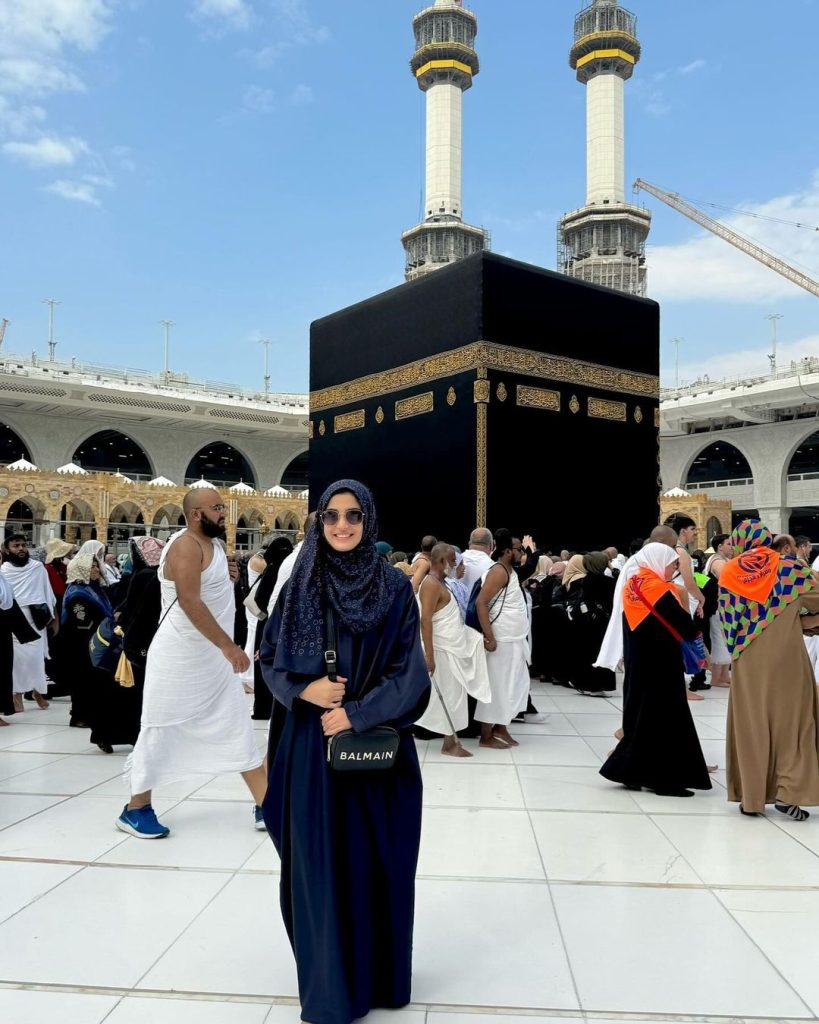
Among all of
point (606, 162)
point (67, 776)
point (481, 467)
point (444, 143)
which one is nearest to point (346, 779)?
point (67, 776)

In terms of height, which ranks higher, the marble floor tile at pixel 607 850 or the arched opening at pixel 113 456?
the arched opening at pixel 113 456

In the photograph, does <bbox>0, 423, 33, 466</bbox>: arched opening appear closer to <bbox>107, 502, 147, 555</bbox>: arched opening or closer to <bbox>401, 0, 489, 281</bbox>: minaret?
<bbox>107, 502, 147, 555</bbox>: arched opening

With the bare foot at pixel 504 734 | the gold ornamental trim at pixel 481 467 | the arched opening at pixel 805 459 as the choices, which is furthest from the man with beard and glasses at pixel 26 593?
the arched opening at pixel 805 459

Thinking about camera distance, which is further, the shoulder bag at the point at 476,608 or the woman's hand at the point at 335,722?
the shoulder bag at the point at 476,608

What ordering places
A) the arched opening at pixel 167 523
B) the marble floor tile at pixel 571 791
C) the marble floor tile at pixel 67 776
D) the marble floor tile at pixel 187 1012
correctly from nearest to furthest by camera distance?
1. the marble floor tile at pixel 187 1012
2. the marble floor tile at pixel 571 791
3. the marble floor tile at pixel 67 776
4. the arched opening at pixel 167 523

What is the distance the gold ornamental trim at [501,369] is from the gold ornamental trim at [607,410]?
154 mm

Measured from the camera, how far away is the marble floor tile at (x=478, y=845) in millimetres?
2580

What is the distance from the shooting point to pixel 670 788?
350 cm

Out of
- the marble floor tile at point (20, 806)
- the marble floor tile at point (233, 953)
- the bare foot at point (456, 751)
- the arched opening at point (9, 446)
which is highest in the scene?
the arched opening at point (9, 446)

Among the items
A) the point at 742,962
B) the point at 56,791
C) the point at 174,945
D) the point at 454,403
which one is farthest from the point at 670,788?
the point at 454,403

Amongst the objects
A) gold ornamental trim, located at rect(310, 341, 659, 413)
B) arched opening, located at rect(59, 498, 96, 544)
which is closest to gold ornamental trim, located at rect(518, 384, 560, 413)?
gold ornamental trim, located at rect(310, 341, 659, 413)

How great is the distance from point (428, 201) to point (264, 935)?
4456 cm

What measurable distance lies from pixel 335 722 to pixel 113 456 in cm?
3730

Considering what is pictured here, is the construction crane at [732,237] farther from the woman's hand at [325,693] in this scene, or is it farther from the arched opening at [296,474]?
the woman's hand at [325,693]
